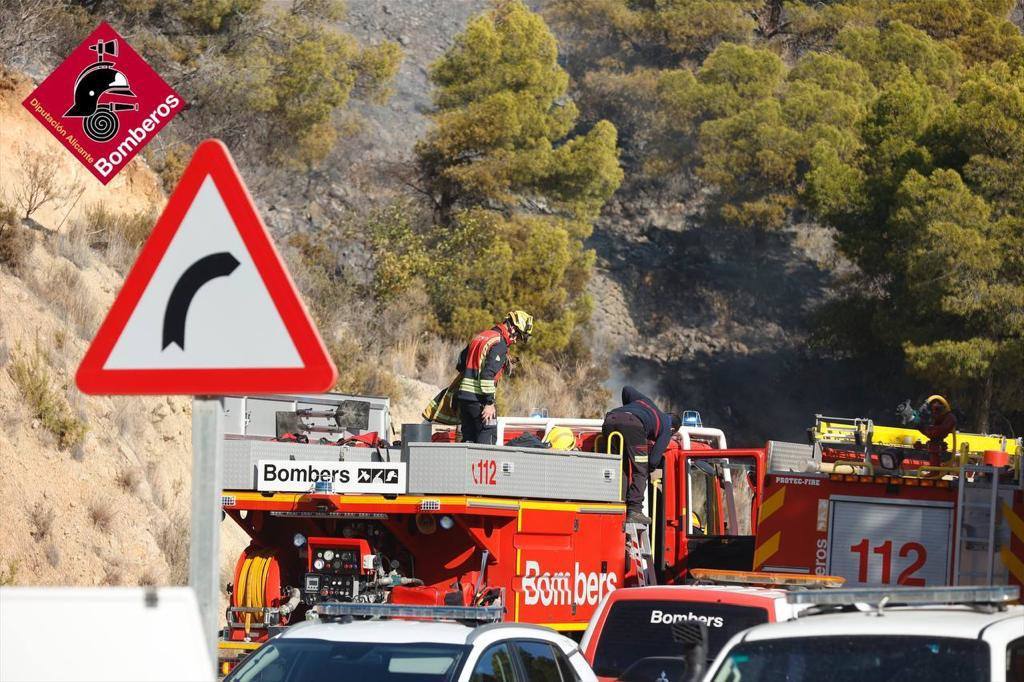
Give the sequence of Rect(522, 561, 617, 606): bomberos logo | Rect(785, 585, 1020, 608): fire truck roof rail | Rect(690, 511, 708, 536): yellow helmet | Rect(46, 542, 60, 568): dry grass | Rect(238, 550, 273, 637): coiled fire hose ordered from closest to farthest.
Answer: Rect(785, 585, 1020, 608): fire truck roof rail → Rect(238, 550, 273, 637): coiled fire hose → Rect(522, 561, 617, 606): bomberos logo → Rect(690, 511, 708, 536): yellow helmet → Rect(46, 542, 60, 568): dry grass

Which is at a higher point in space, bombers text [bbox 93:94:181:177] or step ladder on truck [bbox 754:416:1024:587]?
bombers text [bbox 93:94:181:177]

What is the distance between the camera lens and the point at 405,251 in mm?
31781

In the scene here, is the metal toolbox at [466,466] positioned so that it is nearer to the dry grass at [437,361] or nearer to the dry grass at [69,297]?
the dry grass at [69,297]

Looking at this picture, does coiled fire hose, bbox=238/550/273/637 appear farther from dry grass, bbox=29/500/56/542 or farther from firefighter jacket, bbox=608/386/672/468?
dry grass, bbox=29/500/56/542

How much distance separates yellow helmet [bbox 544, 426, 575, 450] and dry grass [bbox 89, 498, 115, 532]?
18.1 feet

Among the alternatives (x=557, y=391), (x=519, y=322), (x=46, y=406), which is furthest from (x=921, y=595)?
(x=557, y=391)

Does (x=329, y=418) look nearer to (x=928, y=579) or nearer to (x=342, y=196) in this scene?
(x=928, y=579)

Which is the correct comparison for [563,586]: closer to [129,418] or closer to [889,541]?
[889,541]

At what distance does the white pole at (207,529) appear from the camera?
4.04 m

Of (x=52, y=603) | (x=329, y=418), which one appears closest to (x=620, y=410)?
(x=329, y=418)

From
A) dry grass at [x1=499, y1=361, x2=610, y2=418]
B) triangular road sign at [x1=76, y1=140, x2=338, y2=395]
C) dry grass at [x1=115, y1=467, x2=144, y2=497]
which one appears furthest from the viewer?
dry grass at [x1=499, y1=361, x2=610, y2=418]

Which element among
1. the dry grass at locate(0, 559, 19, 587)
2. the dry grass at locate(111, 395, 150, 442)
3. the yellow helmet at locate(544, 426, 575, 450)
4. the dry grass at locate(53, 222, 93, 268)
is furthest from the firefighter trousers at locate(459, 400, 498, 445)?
the dry grass at locate(53, 222, 93, 268)

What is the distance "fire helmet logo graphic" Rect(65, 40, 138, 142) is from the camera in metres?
22.1

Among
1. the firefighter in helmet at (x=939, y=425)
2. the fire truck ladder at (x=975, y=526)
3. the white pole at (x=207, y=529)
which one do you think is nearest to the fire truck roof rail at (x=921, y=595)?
the white pole at (x=207, y=529)
